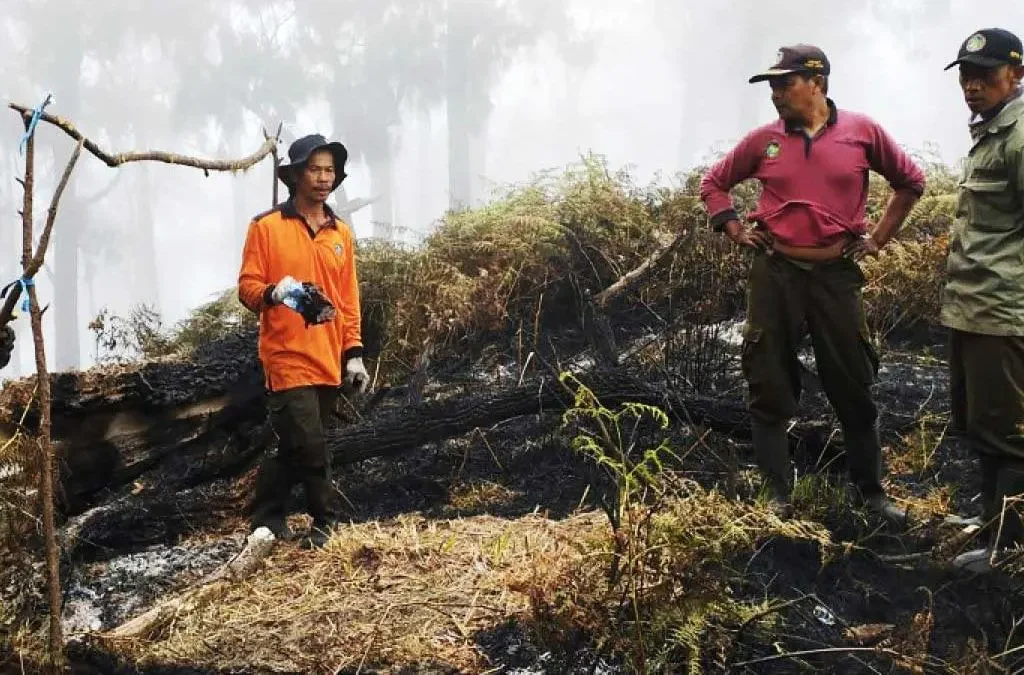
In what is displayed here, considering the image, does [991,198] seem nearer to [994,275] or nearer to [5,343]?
[994,275]

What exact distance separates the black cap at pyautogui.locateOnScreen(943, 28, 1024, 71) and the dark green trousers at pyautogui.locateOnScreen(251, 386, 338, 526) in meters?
3.29

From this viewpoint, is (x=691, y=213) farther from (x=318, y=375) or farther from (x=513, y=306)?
(x=318, y=375)

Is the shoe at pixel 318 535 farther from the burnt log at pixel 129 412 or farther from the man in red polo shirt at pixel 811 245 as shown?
the man in red polo shirt at pixel 811 245

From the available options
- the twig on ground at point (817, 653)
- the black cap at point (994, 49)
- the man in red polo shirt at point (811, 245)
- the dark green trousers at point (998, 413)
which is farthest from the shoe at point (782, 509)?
the black cap at point (994, 49)

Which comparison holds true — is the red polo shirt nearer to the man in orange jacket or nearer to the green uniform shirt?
the green uniform shirt

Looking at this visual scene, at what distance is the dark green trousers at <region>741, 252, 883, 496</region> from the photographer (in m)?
3.50

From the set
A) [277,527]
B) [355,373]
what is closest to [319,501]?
[277,527]

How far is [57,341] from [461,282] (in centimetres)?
3943

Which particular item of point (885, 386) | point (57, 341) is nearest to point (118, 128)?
point (57, 341)

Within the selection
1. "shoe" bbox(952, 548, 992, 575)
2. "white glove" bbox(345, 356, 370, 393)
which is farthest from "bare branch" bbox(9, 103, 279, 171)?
"shoe" bbox(952, 548, 992, 575)

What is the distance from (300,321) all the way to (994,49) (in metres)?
3.26

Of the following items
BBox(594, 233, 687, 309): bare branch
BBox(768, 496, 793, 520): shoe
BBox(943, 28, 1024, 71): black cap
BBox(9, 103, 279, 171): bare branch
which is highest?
BBox(943, 28, 1024, 71): black cap

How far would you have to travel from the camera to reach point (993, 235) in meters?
3.25

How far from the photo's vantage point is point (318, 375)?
405 cm
